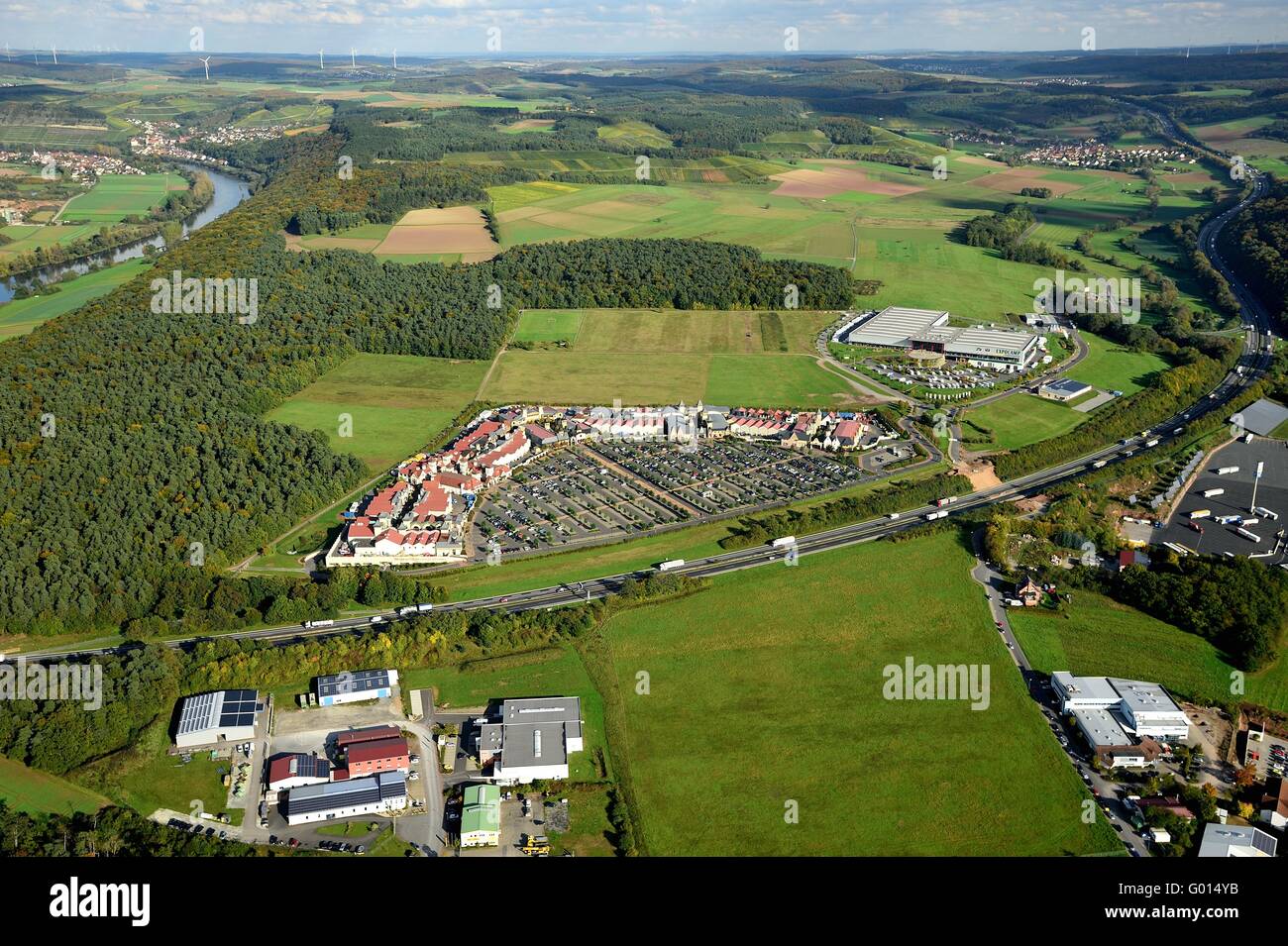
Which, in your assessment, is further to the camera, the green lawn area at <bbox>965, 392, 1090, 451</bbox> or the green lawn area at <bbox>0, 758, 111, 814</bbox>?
the green lawn area at <bbox>965, 392, 1090, 451</bbox>

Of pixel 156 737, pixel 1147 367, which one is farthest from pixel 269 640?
pixel 1147 367

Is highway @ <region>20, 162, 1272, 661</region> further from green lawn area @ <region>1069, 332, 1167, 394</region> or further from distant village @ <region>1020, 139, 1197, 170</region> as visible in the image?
distant village @ <region>1020, 139, 1197, 170</region>

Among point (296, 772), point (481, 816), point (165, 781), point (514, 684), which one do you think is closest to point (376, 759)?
point (296, 772)

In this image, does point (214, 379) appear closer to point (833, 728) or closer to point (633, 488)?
point (633, 488)

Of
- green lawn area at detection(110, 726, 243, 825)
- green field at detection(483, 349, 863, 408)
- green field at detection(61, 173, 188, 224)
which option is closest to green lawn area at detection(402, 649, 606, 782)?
green lawn area at detection(110, 726, 243, 825)

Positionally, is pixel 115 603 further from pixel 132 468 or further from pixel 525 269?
pixel 525 269

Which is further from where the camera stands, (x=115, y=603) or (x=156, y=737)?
(x=115, y=603)
